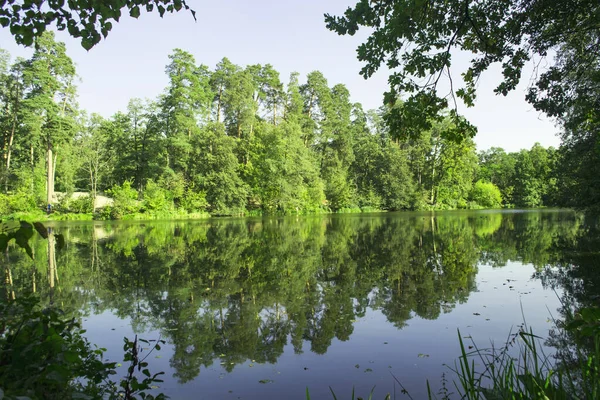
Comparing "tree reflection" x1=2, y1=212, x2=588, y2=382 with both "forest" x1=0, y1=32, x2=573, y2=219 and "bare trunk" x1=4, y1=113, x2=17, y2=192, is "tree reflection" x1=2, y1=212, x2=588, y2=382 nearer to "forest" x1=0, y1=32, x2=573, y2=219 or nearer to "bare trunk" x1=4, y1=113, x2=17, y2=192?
"forest" x1=0, y1=32, x2=573, y2=219

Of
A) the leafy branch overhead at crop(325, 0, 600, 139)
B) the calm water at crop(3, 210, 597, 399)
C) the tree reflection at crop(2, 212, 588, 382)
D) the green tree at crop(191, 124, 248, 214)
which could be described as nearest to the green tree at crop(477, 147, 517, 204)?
the green tree at crop(191, 124, 248, 214)

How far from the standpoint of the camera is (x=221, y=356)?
204 inches

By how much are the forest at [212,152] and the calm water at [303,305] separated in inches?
Result: 654

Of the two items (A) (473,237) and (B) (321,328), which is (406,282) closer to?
(B) (321,328)

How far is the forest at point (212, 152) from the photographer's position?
35562 mm

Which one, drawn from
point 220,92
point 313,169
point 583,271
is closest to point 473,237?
point 583,271

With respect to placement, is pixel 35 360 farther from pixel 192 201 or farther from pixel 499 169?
pixel 499 169

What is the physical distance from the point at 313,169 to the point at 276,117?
11972mm

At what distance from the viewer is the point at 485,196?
203ft

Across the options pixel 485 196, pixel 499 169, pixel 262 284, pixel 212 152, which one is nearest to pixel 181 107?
pixel 212 152

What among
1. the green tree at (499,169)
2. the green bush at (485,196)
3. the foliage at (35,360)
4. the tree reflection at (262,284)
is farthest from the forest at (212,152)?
the foliage at (35,360)

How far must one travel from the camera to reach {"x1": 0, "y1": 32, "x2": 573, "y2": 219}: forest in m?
35.6

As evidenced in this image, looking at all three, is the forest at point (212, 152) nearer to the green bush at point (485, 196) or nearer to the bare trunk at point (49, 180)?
the bare trunk at point (49, 180)

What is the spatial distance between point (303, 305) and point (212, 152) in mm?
34832
